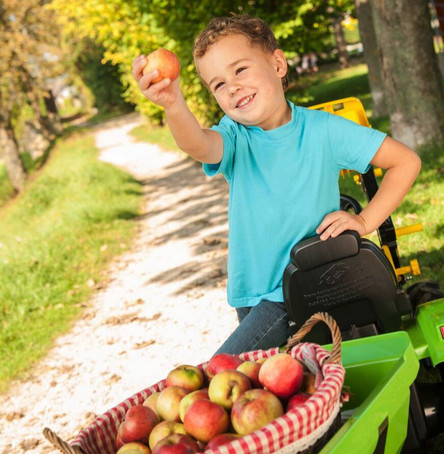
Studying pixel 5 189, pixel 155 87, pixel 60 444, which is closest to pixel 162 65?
pixel 155 87

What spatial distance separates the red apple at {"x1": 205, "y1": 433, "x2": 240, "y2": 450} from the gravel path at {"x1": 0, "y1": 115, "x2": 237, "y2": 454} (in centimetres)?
248

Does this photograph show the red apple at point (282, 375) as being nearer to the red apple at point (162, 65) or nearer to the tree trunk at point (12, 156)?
the red apple at point (162, 65)

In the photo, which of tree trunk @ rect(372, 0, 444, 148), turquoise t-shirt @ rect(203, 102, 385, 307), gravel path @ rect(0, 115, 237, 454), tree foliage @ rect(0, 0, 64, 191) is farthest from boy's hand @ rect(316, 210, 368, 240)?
tree foliage @ rect(0, 0, 64, 191)

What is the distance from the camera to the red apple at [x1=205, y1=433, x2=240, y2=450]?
1601 millimetres

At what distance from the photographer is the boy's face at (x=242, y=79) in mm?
2500

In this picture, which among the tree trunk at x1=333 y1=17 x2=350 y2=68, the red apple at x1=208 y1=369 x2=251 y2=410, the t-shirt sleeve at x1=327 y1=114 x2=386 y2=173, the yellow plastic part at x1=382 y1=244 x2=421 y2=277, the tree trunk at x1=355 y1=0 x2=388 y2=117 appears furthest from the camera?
the tree trunk at x1=333 y1=17 x2=350 y2=68

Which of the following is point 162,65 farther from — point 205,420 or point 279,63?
point 205,420

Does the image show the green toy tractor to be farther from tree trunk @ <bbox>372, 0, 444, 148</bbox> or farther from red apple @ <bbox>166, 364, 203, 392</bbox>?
tree trunk @ <bbox>372, 0, 444, 148</bbox>

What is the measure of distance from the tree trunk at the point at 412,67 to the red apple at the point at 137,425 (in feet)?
21.4

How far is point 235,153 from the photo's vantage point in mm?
2609

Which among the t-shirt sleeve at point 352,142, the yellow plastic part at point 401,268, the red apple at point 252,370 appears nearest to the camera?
the red apple at point 252,370

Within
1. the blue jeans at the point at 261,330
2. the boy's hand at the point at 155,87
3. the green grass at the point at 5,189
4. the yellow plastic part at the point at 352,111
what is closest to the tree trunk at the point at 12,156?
the green grass at the point at 5,189

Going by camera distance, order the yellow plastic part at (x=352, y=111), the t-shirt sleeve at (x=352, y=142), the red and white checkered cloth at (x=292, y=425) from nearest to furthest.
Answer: the red and white checkered cloth at (x=292, y=425) < the t-shirt sleeve at (x=352, y=142) < the yellow plastic part at (x=352, y=111)

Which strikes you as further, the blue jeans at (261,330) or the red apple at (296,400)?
the blue jeans at (261,330)
